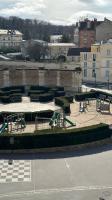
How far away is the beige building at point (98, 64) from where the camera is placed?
57.1m

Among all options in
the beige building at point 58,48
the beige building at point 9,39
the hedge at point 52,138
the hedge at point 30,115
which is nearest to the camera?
the hedge at point 52,138

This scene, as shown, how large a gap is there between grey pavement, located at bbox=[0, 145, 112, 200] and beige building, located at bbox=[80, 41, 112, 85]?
3320 centimetres

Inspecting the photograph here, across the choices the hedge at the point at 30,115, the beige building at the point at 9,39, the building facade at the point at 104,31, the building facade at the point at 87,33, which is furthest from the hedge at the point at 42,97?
the beige building at the point at 9,39

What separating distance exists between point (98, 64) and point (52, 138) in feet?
116

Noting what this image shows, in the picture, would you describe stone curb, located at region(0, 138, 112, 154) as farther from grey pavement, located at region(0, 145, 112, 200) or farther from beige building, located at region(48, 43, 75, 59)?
beige building, located at region(48, 43, 75, 59)

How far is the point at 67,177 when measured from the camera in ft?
68.9

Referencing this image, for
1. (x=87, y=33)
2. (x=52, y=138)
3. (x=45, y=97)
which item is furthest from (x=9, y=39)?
(x=52, y=138)

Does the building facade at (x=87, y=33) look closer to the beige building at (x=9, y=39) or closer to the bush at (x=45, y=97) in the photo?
the beige building at (x=9, y=39)

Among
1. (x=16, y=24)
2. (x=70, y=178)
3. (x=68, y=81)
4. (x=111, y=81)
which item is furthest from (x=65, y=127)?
(x=16, y=24)

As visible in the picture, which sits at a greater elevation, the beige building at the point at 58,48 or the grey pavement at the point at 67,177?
the beige building at the point at 58,48

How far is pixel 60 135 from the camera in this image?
989 inches

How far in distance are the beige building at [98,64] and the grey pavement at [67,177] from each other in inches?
1307

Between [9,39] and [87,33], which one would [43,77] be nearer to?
[87,33]

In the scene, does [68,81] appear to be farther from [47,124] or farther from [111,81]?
[47,124]
